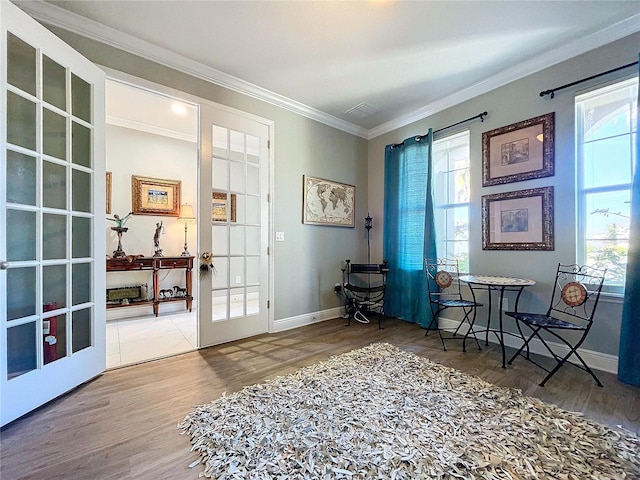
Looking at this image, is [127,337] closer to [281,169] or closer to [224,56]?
[281,169]

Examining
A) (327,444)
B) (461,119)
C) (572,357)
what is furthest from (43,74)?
(572,357)

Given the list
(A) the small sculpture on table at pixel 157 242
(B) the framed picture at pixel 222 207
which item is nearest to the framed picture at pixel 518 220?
(B) the framed picture at pixel 222 207

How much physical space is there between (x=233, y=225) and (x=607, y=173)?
11.6 feet

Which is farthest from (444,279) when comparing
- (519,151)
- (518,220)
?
Result: (519,151)

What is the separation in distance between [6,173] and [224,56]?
1912 millimetres

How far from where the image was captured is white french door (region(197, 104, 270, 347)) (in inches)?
110

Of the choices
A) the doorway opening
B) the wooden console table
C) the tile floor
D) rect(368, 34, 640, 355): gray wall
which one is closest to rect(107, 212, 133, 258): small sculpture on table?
the doorway opening

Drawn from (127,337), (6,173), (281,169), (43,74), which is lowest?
(127,337)

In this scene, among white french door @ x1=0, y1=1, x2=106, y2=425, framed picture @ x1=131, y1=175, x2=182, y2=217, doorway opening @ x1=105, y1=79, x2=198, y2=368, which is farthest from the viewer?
framed picture @ x1=131, y1=175, x2=182, y2=217

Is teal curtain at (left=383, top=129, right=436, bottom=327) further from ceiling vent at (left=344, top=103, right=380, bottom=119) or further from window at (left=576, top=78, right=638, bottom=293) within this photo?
window at (left=576, top=78, right=638, bottom=293)

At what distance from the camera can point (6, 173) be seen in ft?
5.34

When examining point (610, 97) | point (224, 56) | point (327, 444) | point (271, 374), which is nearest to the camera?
point (327, 444)

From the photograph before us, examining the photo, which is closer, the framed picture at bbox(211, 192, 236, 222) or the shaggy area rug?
the shaggy area rug

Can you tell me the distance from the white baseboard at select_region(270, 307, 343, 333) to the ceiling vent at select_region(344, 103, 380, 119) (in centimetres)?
276
